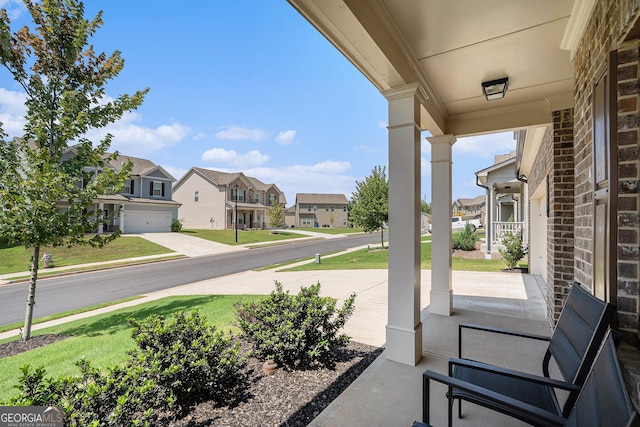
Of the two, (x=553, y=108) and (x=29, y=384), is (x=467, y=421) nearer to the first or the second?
(x=29, y=384)

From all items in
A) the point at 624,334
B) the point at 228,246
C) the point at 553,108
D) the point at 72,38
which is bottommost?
the point at 228,246

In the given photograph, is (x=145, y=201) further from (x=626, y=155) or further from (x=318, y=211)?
(x=318, y=211)

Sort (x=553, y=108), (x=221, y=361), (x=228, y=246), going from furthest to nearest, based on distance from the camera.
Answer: (x=228, y=246) < (x=553, y=108) < (x=221, y=361)

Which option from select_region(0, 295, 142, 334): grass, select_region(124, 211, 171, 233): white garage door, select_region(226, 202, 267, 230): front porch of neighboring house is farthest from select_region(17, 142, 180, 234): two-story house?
select_region(0, 295, 142, 334): grass

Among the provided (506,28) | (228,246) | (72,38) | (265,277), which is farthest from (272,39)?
(228,246)

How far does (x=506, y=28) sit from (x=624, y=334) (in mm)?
2447

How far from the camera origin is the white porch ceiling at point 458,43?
217 cm

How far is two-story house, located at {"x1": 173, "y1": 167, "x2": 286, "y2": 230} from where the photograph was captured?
3023 cm

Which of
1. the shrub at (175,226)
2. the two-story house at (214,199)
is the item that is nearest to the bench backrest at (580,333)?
the shrub at (175,226)

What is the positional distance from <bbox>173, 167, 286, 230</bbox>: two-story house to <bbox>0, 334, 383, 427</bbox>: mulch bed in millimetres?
27308

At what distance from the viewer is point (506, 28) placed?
2506mm

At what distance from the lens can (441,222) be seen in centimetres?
467

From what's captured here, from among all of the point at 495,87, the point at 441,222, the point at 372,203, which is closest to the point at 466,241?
the point at 372,203

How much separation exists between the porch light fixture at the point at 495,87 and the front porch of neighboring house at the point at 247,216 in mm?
28672
